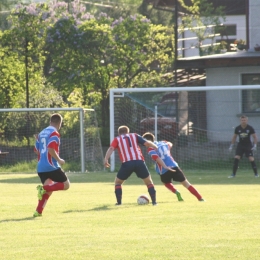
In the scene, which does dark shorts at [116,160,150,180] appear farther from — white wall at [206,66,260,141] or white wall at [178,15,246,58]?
white wall at [178,15,246,58]

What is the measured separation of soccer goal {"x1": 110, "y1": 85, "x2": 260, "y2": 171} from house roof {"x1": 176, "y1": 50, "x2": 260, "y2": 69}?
155 cm

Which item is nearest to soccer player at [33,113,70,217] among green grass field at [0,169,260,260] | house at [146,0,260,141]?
green grass field at [0,169,260,260]

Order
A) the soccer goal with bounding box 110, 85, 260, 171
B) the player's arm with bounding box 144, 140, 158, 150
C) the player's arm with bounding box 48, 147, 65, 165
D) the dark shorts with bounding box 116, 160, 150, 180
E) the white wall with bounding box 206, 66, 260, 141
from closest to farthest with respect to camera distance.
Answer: the player's arm with bounding box 48, 147, 65, 165 < the player's arm with bounding box 144, 140, 158, 150 < the dark shorts with bounding box 116, 160, 150, 180 < the soccer goal with bounding box 110, 85, 260, 171 < the white wall with bounding box 206, 66, 260, 141

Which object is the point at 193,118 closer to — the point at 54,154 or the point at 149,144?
the point at 149,144

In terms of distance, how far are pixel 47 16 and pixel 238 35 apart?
29.6ft

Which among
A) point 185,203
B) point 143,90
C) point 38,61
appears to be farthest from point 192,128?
point 185,203

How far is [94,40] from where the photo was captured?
101 feet

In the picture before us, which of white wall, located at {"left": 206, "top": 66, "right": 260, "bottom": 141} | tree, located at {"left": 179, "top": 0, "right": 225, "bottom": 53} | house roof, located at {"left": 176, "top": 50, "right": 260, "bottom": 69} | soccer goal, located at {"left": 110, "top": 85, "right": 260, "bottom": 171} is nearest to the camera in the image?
soccer goal, located at {"left": 110, "top": 85, "right": 260, "bottom": 171}

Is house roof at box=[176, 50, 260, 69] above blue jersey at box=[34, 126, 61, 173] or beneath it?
above

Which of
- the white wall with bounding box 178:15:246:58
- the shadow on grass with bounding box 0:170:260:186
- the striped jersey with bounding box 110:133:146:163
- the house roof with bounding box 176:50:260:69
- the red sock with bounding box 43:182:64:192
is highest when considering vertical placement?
the white wall with bounding box 178:15:246:58

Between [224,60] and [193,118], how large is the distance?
3.05 metres

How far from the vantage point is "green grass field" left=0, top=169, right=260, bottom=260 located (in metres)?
7.80

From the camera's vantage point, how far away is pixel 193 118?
25.2 m

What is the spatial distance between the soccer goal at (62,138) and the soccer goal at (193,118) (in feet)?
3.38
